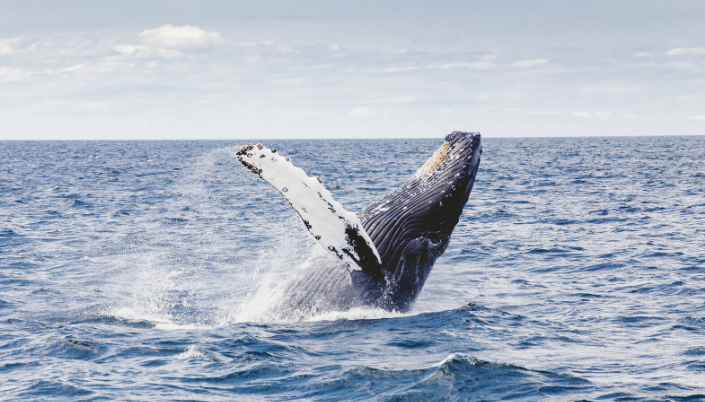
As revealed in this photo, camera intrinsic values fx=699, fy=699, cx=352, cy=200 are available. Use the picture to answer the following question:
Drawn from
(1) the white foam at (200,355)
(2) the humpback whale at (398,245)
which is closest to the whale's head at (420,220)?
(2) the humpback whale at (398,245)

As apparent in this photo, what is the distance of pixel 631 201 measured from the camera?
26281mm

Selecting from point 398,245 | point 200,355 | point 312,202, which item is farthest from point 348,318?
point 312,202

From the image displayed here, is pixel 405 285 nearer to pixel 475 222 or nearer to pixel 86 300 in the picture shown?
pixel 86 300

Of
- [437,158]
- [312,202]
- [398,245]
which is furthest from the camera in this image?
[437,158]

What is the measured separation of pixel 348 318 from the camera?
837 centimetres

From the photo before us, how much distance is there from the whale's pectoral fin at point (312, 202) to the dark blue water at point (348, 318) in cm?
132

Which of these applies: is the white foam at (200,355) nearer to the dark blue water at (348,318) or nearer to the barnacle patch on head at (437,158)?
the dark blue water at (348,318)

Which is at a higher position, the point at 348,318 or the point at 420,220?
the point at 420,220

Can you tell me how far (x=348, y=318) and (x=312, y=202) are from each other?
216 cm

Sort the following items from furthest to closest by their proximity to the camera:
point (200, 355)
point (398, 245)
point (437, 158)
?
point (437, 158) < point (398, 245) < point (200, 355)

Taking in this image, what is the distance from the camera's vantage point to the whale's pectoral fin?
6.58 metres

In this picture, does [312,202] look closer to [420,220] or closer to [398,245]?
[398,245]

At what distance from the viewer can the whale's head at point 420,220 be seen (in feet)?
25.8

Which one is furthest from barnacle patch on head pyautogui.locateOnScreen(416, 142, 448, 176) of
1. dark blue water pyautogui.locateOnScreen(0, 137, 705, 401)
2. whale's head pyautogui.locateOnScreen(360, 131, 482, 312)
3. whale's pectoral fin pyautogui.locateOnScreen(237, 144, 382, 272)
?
dark blue water pyautogui.locateOnScreen(0, 137, 705, 401)
